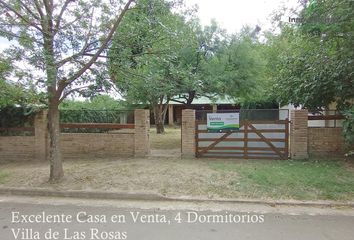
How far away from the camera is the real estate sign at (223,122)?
38.5 ft

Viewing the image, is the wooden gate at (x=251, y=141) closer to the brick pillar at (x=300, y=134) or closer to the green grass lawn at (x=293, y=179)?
the brick pillar at (x=300, y=134)

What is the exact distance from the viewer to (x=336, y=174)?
9.06m

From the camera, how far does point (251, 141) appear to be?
11.6 m

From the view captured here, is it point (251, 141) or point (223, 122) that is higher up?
point (223, 122)

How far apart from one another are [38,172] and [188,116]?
5.26 meters

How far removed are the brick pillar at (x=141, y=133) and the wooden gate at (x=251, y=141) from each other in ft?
6.26

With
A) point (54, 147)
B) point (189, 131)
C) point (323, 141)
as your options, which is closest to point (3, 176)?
point (54, 147)

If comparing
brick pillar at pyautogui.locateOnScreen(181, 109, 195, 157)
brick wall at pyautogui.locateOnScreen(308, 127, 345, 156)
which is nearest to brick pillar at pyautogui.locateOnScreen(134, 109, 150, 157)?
brick pillar at pyautogui.locateOnScreen(181, 109, 195, 157)

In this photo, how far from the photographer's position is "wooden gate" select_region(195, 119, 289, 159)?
37.8 ft

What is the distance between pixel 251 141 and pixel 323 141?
8.09 ft

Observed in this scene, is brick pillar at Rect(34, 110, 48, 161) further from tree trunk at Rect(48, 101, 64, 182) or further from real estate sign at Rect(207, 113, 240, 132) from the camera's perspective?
real estate sign at Rect(207, 113, 240, 132)

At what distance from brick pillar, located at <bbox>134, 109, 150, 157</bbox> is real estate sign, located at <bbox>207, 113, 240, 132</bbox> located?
7.41 feet

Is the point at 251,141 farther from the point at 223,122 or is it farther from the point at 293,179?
the point at 293,179

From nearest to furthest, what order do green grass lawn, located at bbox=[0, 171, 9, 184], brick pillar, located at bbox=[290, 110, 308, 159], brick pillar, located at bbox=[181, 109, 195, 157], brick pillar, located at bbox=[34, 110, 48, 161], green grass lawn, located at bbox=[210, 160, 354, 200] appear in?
green grass lawn, located at bbox=[210, 160, 354, 200] → green grass lawn, located at bbox=[0, 171, 9, 184] → brick pillar, located at bbox=[290, 110, 308, 159] → brick pillar, located at bbox=[181, 109, 195, 157] → brick pillar, located at bbox=[34, 110, 48, 161]
